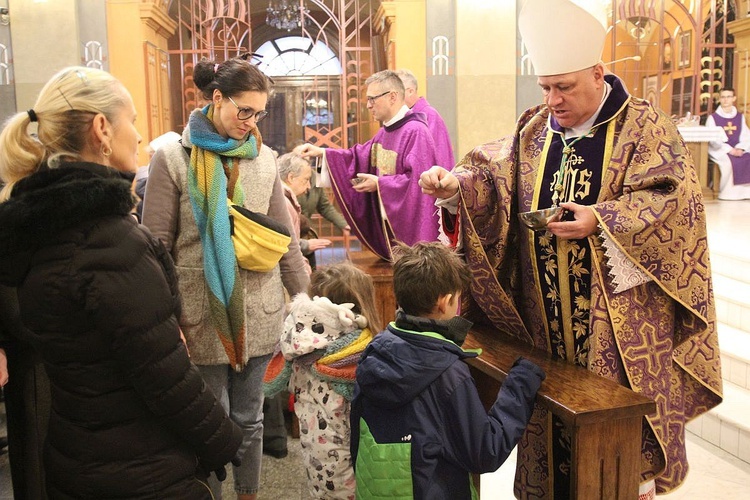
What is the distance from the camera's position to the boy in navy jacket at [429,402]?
175 centimetres

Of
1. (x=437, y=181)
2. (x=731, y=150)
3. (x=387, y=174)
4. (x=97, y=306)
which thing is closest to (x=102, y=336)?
(x=97, y=306)

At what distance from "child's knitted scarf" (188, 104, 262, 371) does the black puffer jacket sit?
2.45 ft

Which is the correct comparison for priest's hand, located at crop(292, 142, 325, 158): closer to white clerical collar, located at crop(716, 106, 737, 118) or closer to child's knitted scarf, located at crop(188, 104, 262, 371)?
child's knitted scarf, located at crop(188, 104, 262, 371)

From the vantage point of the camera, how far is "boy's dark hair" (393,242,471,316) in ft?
6.03

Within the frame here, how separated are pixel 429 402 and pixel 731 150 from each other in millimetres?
9663

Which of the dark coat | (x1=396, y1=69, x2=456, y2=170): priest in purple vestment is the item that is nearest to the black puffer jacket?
the dark coat

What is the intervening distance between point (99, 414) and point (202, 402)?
210mm

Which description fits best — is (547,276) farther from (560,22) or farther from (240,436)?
(240,436)

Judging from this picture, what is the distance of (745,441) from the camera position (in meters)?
3.56

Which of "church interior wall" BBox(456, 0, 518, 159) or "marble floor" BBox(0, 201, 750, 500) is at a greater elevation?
"church interior wall" BBox(456, 0, 518, 159)

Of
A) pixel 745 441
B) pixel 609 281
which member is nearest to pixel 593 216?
pixel 609 281

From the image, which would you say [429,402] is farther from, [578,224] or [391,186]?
[391,186]

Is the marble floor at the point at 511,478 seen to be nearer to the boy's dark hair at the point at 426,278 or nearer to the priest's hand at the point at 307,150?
→ the priest's hand at the point at 307,150

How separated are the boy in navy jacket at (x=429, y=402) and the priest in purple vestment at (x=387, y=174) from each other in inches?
78.8
